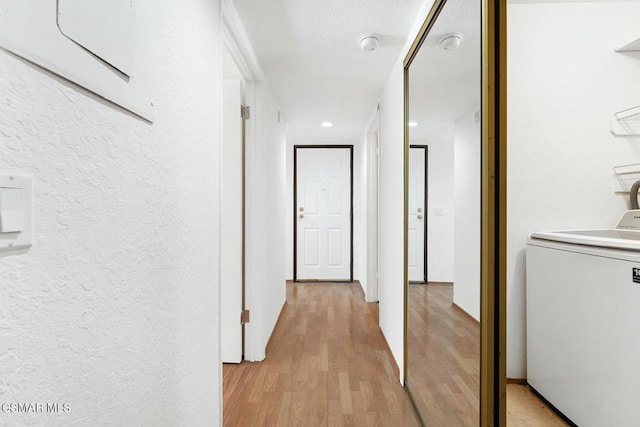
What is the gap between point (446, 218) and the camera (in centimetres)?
161

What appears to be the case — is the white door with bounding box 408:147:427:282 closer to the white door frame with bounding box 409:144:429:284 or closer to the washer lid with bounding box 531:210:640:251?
the white door frame with bounding box 409:144:429:284

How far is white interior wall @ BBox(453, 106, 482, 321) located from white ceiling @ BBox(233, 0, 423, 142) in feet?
2.80

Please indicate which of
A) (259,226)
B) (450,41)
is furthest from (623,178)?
(259,226)

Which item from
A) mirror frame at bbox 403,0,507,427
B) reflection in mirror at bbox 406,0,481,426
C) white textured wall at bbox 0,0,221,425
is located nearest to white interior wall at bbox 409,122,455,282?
reflection in mirror at bbox 406,0,481,426

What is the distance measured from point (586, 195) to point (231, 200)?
221 cm

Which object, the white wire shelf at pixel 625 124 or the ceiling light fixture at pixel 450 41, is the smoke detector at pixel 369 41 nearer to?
the ceiling light fixture at pixel 450 41

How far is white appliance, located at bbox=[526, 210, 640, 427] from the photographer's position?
1.04 metres

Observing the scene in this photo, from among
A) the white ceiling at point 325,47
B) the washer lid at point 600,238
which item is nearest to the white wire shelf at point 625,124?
the washer lid at point 600,238

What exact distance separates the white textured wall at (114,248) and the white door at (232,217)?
0.98 m

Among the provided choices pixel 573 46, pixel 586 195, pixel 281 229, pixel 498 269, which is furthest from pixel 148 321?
pixel 281 229

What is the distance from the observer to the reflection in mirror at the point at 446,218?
3.86 ft

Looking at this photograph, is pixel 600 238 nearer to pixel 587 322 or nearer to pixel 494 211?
pixel 587 322

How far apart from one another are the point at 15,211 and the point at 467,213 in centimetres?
137

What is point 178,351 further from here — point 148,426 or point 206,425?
point 206,425
